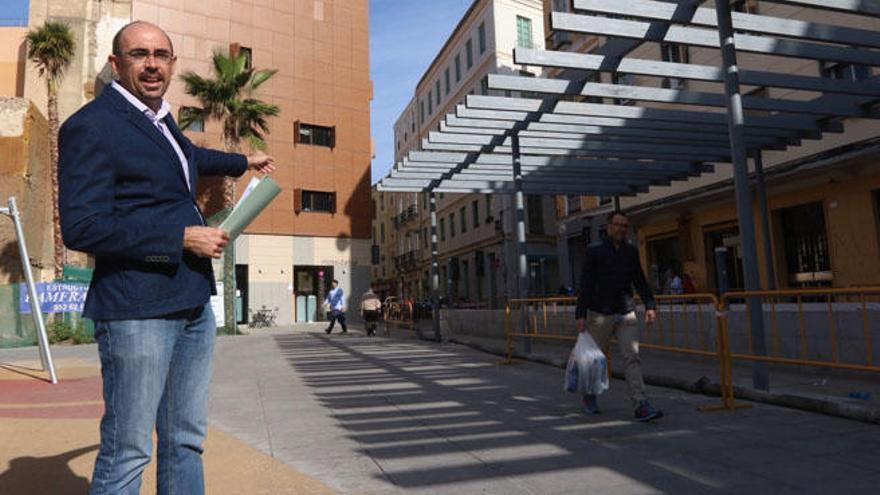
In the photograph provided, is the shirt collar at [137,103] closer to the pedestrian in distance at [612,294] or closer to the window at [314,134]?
the pedestrian in distance at [612,294]

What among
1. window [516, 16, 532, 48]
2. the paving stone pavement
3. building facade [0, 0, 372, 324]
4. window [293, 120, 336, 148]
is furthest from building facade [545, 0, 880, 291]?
window [293, 120, 336, 148]

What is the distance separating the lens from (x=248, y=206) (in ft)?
7.27

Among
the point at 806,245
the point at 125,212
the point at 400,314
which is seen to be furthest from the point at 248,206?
the point at 400,314

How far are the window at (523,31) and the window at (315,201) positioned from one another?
1260cm

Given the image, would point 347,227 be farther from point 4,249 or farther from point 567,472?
point 567,472

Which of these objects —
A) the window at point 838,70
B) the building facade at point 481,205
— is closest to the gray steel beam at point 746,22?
the window at point 838,70

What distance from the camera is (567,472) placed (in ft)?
12.1

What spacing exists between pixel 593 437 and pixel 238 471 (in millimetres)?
2634

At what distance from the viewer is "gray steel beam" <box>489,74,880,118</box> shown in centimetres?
789

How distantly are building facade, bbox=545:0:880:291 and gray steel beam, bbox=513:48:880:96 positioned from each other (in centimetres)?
312

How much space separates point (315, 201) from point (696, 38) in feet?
81.0

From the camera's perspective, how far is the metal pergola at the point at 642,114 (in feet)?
22.2

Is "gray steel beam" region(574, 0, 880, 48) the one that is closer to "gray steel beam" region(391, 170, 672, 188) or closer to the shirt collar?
the shirt collar

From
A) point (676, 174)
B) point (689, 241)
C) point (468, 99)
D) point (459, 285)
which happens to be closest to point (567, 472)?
point (468, 99)
